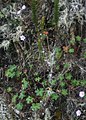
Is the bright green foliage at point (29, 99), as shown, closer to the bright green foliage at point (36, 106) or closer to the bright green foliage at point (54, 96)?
the bright green foliage at point (36, 106)

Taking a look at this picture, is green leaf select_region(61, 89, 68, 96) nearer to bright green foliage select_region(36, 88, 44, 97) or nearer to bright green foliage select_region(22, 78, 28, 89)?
bright green foliage select_region(36, 88, 44, 97)

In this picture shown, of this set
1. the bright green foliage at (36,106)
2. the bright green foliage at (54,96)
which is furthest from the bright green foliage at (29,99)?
the bright green foliage at (54,96)

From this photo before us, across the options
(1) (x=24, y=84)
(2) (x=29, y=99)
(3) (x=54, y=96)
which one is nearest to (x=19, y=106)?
(2) (x=29, y=99)

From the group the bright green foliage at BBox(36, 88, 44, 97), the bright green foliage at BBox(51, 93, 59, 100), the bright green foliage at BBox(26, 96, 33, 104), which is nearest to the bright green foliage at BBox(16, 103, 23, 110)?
the bright green foliage at BBox(26, 96, 33, 104)

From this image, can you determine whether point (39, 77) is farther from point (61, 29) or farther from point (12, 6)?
point (12, 6)

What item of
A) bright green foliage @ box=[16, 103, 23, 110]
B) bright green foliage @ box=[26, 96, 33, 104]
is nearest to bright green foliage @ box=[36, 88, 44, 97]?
bright green foliage @ box=[26, 96, 33, 104]

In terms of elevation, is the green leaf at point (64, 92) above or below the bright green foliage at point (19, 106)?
above

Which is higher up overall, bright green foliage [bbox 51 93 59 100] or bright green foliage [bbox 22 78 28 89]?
bright green foliage [bbox 22 78 28 89]

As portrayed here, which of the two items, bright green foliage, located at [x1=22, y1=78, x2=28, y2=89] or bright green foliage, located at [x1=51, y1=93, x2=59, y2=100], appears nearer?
bright green foliage, located at [x1=51, y1=93, x2=59, y2=100]

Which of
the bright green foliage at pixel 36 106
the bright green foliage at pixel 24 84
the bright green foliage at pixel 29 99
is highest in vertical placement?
Answer: the bright green foliage at pixel 24 84

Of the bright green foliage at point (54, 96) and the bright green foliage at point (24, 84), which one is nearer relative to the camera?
the bright green foliage at point (54, 96)

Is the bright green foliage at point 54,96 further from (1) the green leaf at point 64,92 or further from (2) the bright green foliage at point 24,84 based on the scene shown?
(2) the bright green foliage at point 24,84

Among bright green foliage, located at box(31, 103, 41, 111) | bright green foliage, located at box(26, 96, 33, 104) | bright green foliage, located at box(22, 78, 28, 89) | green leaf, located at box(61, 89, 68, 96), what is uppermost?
bright green foliage, located at box(22, 78, 28, 89)

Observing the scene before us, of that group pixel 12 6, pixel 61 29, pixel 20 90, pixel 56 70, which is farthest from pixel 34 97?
pixel 12 6
